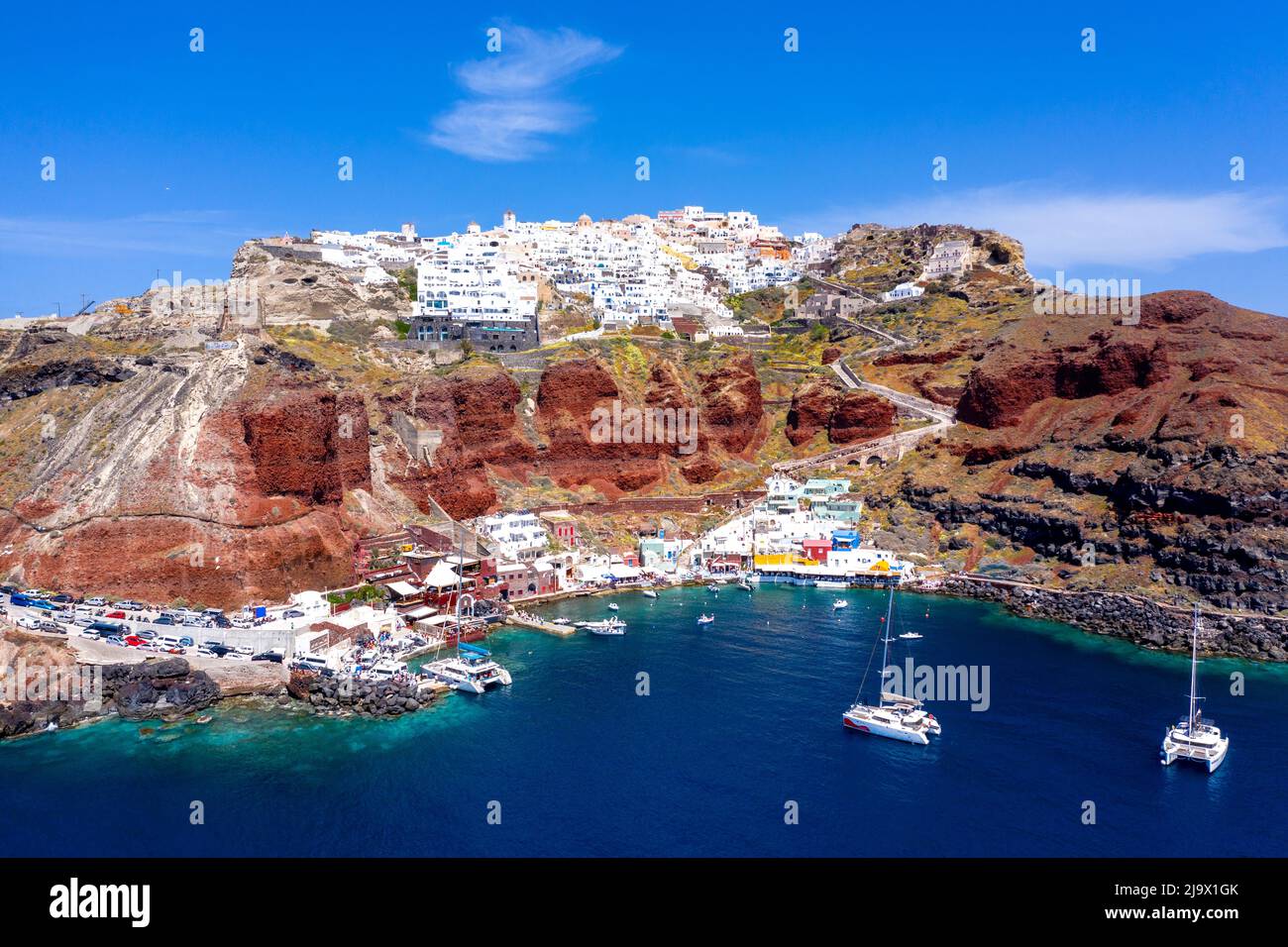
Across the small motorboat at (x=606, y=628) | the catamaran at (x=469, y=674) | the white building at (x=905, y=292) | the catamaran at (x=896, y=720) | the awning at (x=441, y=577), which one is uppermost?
the white building at (x=905, y=292)

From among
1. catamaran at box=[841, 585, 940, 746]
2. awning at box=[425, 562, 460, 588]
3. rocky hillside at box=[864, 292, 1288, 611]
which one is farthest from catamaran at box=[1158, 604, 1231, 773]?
awning at box=[425, 562, 460, 588]

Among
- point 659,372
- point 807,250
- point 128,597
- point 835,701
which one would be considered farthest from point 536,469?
point 807,250

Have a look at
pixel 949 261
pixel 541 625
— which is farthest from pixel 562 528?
pixel 949 261

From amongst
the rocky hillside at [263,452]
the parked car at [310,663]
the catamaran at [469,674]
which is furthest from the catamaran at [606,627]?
the parked car at [310,663]

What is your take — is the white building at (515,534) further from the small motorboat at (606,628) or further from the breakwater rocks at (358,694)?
the breakwater rocks at (358,694)

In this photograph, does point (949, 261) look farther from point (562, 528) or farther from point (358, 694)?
point (358, 694)

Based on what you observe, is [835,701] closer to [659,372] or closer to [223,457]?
[223,457]
